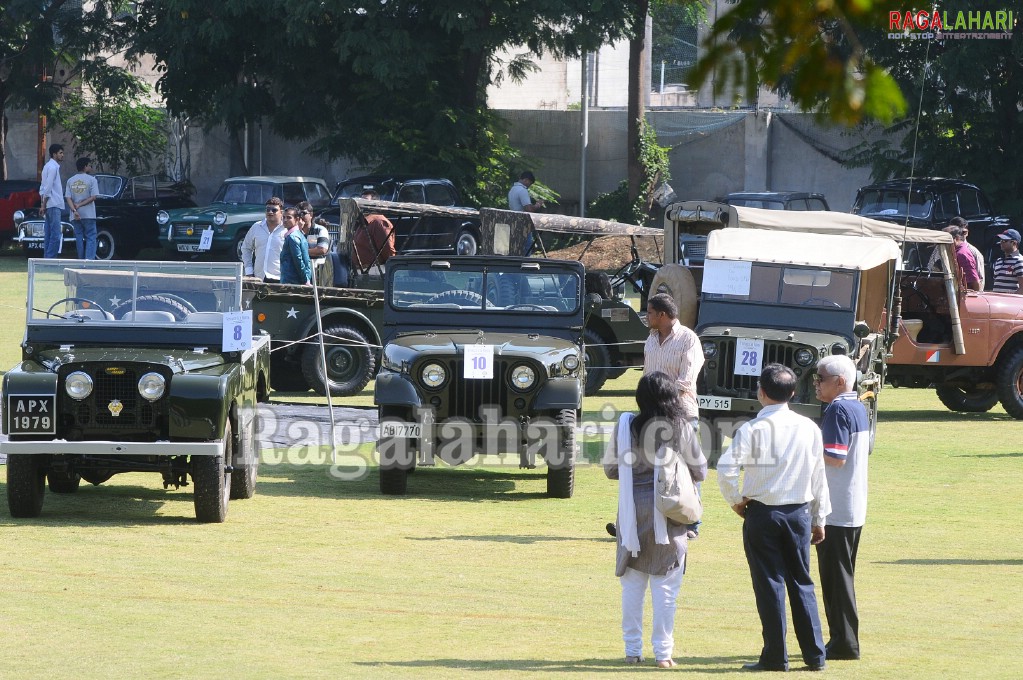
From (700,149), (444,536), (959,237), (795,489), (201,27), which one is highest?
(201,27)

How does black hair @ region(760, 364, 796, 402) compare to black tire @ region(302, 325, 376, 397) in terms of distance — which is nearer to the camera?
black hair @ region(760, 364, 796, 402)

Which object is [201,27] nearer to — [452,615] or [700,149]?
[700,149]

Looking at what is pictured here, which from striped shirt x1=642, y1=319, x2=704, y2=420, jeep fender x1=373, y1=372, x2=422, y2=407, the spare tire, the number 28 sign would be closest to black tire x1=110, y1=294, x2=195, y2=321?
jeep fender x1=373, y1=372, x2=422, y2=407

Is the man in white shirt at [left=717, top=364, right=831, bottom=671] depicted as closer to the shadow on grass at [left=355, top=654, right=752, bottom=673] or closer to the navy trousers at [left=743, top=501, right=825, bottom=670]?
the navy trousers at [left=743, top=501, right=825, bottom=670]

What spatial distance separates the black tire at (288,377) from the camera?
16.4 metres

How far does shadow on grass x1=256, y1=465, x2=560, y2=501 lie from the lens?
11.3 meters

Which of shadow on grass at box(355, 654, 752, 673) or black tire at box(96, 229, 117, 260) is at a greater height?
black tire at box(96, 229, 117, 260)

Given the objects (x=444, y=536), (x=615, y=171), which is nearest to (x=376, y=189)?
(x=615, y=171)

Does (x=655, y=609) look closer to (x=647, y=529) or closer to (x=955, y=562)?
(x=647, y=529)

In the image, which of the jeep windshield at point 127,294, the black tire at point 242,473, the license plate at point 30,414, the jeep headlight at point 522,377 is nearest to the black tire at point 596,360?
the jeep headlight at point 522,377

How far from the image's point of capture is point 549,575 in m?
8.58

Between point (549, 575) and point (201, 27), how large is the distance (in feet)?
79.8

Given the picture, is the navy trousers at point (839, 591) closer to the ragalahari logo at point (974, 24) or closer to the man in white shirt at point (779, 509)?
the man in white shirt at point (779, 509)

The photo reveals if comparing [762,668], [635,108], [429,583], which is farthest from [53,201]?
[762,668]
